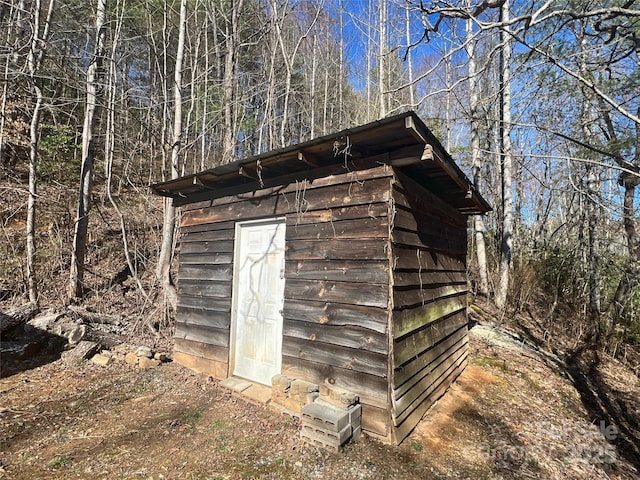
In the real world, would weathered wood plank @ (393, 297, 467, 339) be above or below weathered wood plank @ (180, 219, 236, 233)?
below

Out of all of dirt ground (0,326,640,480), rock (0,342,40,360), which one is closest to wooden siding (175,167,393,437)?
dirt ground (0,326,640,480)

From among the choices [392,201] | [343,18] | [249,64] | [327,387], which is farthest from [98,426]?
[343,18]

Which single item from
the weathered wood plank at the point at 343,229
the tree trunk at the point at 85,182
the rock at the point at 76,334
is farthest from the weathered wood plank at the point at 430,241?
the tree trunk at the point at 85,182

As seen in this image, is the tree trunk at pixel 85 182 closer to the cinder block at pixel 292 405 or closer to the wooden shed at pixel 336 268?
the wooden shed at pixel 336 268

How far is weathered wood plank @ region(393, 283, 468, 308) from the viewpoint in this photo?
3.15 meters

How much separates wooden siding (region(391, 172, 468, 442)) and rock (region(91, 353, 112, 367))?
4.36 m

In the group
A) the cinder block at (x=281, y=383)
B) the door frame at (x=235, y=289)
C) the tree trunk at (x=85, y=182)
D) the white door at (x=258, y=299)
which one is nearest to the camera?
the cinder block at (x=281, y=383)

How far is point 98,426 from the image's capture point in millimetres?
3217

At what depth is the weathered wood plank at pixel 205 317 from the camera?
4398 mm

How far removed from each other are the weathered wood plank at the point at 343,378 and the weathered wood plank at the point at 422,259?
3.72 feet

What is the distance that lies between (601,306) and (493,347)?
436 centimetres

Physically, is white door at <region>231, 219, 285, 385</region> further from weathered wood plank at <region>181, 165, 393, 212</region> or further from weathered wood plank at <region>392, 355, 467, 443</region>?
weathered wood plank at <region>392, 355, 467, 443</region>

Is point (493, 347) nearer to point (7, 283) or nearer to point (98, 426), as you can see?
point (98, 426)

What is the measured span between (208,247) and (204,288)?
24.6 inches
